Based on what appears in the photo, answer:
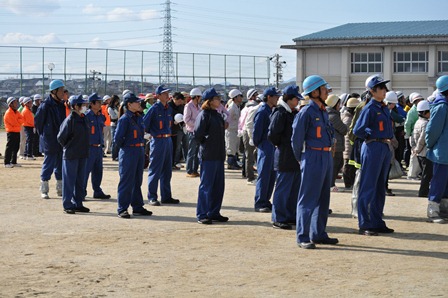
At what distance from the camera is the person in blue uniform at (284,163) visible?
1207 cm

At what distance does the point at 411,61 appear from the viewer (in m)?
53.6

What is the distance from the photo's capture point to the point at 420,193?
1599 cm

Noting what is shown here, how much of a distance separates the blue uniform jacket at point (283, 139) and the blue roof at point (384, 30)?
42.3 m

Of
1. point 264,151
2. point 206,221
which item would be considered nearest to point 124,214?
point 206,221

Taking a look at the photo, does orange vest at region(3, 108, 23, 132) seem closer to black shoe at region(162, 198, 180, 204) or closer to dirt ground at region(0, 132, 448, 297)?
dirt ground at region(0, 132, 448, 297)

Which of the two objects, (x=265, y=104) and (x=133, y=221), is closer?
(x=133, y=221)

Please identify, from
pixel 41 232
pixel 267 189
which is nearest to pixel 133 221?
pixel 41 232

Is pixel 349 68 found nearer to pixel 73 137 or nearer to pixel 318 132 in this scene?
pixel 73 137

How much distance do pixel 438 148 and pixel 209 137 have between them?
3.73 metres

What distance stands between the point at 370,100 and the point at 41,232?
5355 millimetres

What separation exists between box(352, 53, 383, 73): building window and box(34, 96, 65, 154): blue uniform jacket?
42044mm

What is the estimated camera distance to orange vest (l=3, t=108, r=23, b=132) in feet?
76.2

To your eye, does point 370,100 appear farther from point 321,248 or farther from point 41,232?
point 41,232

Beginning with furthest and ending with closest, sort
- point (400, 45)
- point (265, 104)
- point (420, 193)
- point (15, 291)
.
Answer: point (400, 45) < point (420, 193) < point (265, 104) < point (15, 291)
